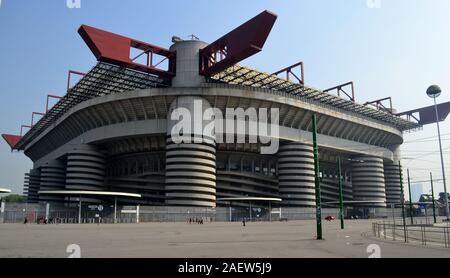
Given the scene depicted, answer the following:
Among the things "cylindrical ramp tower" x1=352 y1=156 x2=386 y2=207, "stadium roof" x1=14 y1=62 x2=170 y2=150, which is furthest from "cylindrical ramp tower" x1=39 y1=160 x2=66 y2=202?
"cylindrical ramp tower" x1=352 y1=156 x2=386 y2=207

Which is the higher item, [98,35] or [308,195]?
[98,35]

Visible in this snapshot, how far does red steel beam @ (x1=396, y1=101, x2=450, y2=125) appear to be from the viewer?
10831 centimetres

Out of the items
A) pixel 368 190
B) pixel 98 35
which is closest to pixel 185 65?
pixel 98 35

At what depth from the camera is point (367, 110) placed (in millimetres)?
93562

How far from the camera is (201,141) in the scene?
69500 millimetres

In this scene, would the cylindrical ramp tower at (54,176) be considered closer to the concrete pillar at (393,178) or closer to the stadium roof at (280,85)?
the stadium roof at (280,85)

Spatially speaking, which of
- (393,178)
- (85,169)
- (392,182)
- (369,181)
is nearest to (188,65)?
(85,169)

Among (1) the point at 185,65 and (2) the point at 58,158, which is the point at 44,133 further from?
(1) the point at 185,65

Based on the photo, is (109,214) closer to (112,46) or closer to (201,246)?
(112,46)

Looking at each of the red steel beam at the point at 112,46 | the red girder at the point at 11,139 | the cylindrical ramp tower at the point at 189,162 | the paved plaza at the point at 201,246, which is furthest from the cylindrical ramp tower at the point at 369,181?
the red girder at the point at 11,139

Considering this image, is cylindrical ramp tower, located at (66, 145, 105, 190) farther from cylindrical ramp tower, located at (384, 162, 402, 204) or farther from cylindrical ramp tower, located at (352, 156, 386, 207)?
cylindrical ramp tower, located at (384, 162, 402, 204)

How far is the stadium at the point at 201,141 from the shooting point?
65938mm

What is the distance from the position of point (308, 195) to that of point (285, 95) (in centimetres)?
2108

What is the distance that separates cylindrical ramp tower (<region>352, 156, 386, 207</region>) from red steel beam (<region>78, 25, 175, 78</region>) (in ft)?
197
